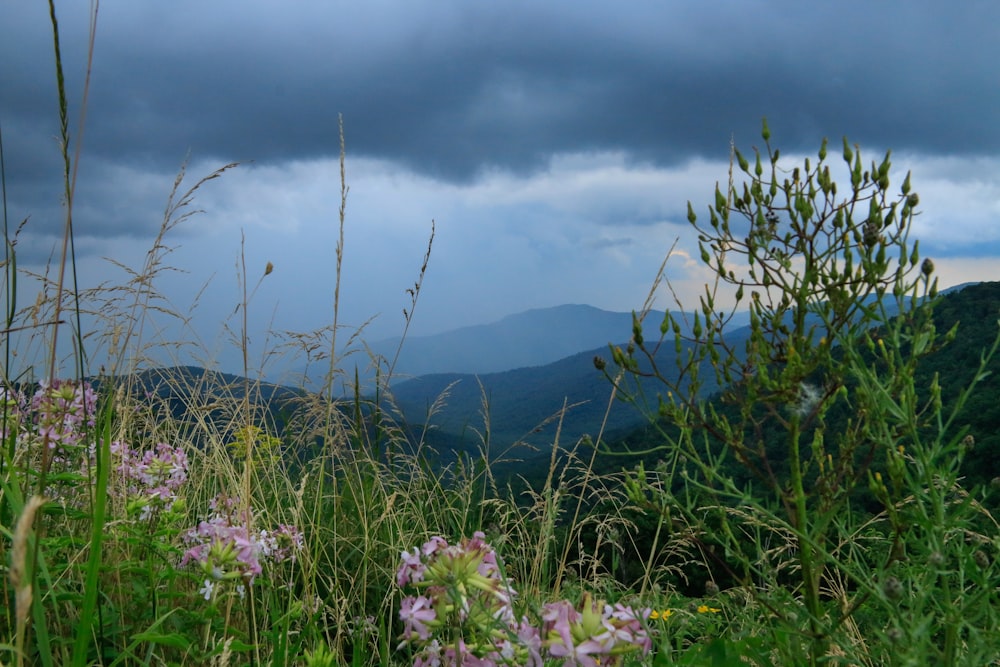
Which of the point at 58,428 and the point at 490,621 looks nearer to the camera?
the point at 490,621

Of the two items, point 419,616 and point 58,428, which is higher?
point 58,428

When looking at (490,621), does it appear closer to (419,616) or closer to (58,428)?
(419,616)

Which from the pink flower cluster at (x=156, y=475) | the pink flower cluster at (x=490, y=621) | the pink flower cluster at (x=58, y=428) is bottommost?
the pink flower cluster at (x=490, y=621)

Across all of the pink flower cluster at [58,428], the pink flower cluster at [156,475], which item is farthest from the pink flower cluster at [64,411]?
the pink flower cluster at [156,475]

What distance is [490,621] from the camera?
1194 mm

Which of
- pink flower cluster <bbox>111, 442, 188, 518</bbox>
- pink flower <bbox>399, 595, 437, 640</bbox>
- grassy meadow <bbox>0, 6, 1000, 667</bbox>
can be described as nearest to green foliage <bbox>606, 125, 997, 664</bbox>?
grassy meadow <bbox>0, 6, 1000, 667</bbox>

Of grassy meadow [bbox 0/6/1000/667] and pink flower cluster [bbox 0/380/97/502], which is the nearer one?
grassy meadow [bbox 0/6/1000/667]

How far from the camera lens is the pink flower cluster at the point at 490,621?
1135 mm

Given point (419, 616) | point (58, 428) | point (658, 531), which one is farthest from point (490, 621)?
point (58, 428)

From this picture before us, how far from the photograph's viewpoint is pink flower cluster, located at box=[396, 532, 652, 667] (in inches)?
44.7

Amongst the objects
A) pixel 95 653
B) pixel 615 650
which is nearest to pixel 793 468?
pixel 615 650

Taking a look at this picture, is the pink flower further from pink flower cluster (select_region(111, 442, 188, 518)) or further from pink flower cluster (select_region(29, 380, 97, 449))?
pink flower cluster (select_region(29, 380, 97, 449))

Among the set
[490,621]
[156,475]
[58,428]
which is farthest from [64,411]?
[490,621]

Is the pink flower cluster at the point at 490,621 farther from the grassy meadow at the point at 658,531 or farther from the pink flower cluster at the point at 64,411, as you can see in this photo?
the pink flower cluster at the point at 64,411
